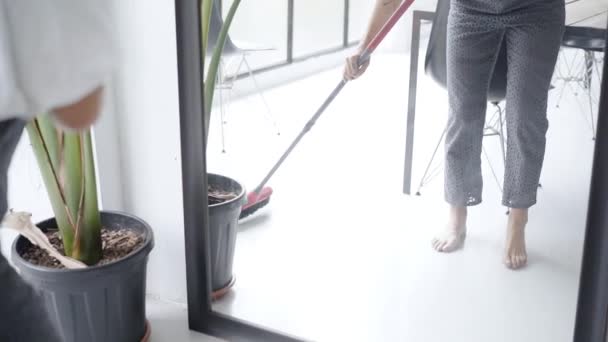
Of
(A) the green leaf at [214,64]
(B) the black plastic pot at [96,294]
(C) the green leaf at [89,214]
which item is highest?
(A) the green leaf at [214,64]

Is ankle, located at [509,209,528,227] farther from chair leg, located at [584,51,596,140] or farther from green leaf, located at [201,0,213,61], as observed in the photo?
green leaf, located at [201,0,213,61]

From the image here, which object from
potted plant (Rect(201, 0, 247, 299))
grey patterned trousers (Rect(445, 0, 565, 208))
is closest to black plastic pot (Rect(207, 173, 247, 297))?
potted plant (Rect(201, 0, 247, 299))

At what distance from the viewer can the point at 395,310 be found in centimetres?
173

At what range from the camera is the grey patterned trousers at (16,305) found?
888 millimetres

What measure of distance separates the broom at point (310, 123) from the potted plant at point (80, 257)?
0.89 feet

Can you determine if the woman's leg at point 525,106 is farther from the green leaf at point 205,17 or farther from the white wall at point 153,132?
the white wall at point 153,132

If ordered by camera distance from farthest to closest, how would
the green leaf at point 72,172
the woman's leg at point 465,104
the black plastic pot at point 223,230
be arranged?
the black plastic pot at point 223,230, the green leaf at point 72,172, the woman's leg at point 465,104

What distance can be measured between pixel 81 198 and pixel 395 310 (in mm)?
810

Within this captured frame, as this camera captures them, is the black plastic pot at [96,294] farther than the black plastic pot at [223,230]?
No

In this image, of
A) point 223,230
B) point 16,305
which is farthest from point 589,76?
point 16,305

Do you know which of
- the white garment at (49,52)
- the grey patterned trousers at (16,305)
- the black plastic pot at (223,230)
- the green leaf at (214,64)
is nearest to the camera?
the white garment at (49,52)

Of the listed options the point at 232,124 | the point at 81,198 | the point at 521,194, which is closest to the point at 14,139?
the point at 81,198

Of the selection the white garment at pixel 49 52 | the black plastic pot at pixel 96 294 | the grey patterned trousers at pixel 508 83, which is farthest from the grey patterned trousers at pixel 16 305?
the grey patterned trousers at pixel 508 83

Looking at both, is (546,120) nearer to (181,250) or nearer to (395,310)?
(395,310)
